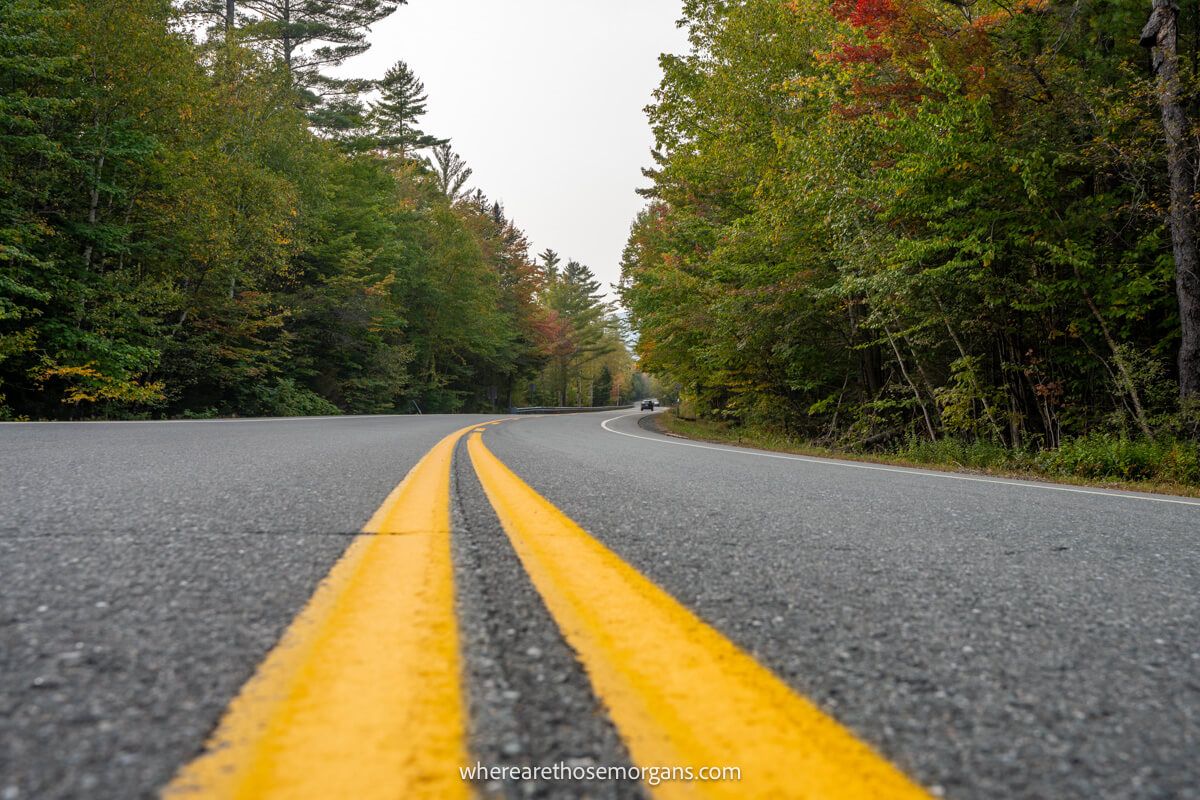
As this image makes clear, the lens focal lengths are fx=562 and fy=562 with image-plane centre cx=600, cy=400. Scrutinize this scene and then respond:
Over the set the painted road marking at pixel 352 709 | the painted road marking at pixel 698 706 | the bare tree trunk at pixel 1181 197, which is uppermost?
the bare tree trunk at pixel 1181 197

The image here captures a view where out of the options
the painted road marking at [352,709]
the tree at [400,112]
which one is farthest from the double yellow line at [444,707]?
the tree at [400,112]

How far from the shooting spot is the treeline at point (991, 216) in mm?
6469

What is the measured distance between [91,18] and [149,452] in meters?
11.8

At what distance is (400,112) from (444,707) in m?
39.8

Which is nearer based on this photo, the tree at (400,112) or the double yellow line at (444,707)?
the double yellow line at (444,707)

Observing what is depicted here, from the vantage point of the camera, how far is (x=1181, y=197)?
19.4 ft

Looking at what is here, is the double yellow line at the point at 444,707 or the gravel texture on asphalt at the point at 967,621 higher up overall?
the double yellow line at the point at 444,707

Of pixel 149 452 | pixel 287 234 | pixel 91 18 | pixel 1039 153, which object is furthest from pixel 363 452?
pixel 287 234

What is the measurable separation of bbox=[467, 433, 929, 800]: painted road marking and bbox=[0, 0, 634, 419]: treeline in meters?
11.2

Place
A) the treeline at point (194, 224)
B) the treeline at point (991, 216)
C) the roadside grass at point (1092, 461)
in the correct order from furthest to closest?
the treeline at point (194, 224) < the treeline at point (991, 216) < the roadside grass at point (1092, 461)

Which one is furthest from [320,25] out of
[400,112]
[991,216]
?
[991,216]

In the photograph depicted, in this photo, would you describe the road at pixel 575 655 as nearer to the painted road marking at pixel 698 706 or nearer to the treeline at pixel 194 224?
the painted road marking at pixel 698 706

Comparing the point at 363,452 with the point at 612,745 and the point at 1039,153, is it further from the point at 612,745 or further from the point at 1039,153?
the point at 1039,153

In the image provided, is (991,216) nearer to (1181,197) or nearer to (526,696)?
(1181,197)
